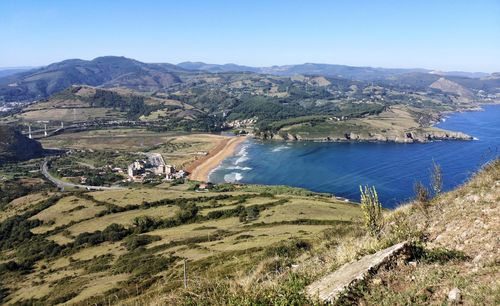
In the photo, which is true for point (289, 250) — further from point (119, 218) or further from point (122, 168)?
point (122, 168)

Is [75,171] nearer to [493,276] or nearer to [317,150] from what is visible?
[317,150]

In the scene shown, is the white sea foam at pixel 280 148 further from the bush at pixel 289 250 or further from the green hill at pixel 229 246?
the bush at pixel 289 250

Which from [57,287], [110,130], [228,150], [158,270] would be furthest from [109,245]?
[110,130]

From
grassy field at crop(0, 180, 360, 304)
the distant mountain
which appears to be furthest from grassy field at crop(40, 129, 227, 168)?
grassy field at crop(0, 180, 360, 304)

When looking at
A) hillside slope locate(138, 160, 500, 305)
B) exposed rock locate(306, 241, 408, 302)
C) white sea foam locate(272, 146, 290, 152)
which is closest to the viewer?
hillside slope locate(138, 160, 500, 305)

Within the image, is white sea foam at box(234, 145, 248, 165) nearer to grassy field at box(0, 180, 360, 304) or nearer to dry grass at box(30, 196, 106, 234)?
grassy field at box(0, 180, 360, 304)

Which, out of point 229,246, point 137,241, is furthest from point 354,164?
point 229,246

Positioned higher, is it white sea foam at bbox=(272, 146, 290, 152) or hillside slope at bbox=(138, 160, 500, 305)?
hillside slope at bbox=(138, 160, 500, 305)

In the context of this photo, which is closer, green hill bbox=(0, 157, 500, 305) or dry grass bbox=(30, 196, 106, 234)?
green hill bbox=(0, 157, 500, 305)
